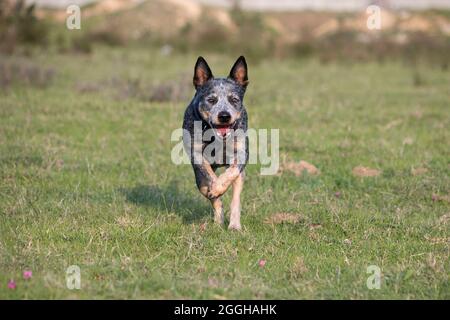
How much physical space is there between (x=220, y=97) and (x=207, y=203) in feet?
5.99

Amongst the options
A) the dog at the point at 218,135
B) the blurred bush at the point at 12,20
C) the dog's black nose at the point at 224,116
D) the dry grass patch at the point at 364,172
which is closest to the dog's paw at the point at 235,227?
the dog at the point at 218,135

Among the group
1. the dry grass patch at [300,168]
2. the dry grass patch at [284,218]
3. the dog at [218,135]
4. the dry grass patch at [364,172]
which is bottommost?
the dry grass patch at [284,218]

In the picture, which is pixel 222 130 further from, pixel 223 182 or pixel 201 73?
pixel 201 73

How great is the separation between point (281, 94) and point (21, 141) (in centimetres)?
773

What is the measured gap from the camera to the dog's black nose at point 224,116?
6.97 m

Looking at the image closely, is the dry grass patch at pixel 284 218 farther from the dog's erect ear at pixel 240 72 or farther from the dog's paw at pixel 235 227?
the dog's erect ear at pixel 240 72

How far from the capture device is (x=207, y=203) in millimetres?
8609

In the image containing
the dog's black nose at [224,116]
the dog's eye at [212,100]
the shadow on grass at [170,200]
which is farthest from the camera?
the shadow on grass at [170,200]

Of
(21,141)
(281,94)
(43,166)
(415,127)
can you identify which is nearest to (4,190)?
(43,166)

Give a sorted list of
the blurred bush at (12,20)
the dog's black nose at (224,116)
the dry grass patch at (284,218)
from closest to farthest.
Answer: the dog's black nose at (224,116) < the dry grass patch at (284,218) < the blurred bush at (12,20)

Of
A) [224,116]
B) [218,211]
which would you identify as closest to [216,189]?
[218,211]

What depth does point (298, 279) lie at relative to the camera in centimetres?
589

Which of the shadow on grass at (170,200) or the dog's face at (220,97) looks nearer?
the dog's face at (220,97)

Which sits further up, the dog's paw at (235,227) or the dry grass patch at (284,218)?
the dog's paw at (235,227)
